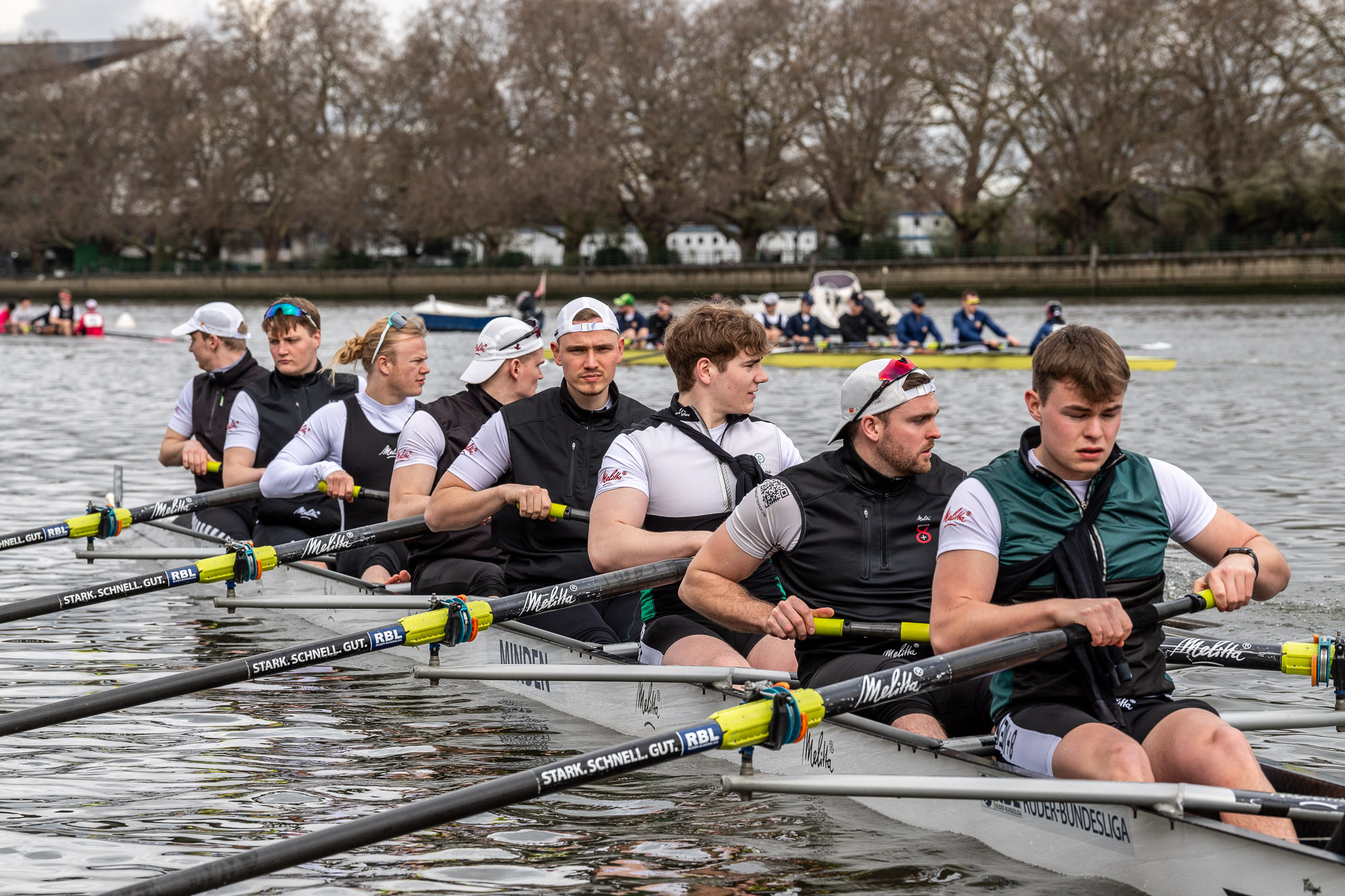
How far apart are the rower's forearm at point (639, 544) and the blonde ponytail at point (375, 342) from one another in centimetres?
267

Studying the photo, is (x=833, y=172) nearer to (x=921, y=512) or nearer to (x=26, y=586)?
(x=26, y=586)

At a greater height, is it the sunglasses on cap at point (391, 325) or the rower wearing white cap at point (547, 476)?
the sunglasses on cap at point (391, 325)

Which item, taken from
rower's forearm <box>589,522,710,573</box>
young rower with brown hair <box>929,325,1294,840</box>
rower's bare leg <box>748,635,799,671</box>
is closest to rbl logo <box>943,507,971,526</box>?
young rower with brown hair <box>929,325,1294,840</box>

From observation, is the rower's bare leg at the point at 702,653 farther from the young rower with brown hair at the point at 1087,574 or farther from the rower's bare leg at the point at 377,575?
the rower's bare leg at the point at 377,575

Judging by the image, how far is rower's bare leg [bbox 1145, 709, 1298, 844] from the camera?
4289 mm

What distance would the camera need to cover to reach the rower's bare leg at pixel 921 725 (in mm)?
5387

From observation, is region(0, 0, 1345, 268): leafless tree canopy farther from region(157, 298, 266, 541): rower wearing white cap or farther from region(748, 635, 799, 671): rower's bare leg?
region(748, 635, 799, 671): rower's bare leg

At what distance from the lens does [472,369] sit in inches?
312

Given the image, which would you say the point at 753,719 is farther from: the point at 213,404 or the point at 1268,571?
the point at 213,404

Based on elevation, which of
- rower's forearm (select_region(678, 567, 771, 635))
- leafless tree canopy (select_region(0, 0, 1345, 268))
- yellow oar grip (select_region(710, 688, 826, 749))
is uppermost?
leafless tree canopy (select_region(0, 0, 1345, 268))

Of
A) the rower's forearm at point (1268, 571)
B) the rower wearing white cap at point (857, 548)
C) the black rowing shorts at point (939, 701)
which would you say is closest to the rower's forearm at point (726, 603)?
the rower wearing white cap at point (857, 548)

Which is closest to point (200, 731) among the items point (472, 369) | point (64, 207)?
point (472, 369)

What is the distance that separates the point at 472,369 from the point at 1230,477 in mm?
10114

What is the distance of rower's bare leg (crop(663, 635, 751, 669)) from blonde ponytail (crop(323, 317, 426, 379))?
10.0 ft
